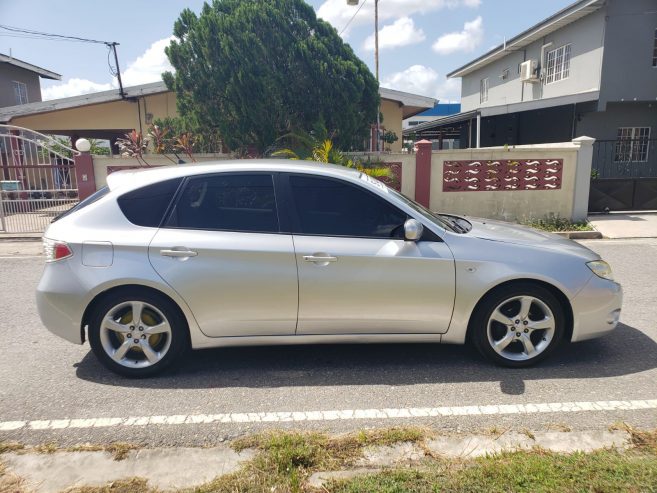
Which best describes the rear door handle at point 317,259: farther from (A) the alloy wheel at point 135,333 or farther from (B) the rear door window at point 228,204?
(A) the alloy wheel at point 135,333

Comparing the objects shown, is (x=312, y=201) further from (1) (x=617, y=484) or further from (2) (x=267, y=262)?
(1) (x=617, y=484)

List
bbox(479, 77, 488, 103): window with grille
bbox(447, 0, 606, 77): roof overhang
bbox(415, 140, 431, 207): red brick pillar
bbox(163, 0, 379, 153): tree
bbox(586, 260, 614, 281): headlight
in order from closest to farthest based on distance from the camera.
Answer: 1. bbox(586, 260, 614, 281): headlight
2. bbox(415, 140, 431, 207): red brick pillar
3. bbox(163, 0, 379, 153): tree
4. bbox(447, 0, 606, 77): roof overhang
5. bbox(479, 77, 488, 103): window with grille

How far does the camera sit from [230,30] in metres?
11.1

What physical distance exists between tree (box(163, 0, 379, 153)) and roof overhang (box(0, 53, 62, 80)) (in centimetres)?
1357

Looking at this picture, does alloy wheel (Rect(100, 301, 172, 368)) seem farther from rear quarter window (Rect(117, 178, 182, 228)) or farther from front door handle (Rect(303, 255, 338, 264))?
front door handle (Rect(303, 255, 338, 264))

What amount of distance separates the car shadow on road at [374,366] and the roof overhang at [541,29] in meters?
15.4

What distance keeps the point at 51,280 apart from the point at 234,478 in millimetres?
2173

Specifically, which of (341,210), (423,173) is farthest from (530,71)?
(341,210)

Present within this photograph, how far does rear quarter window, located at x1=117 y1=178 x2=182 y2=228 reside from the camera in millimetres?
3713

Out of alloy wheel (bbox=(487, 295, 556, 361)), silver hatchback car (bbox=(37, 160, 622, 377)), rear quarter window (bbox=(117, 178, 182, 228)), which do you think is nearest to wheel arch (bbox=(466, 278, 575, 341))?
silver hatchback car (bbox=(37, 160, 622, 377))

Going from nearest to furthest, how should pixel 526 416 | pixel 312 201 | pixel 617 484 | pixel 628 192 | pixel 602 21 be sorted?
pixel 617 484, pixel 526 416, pixel 312 201, pixel 628 192, pixel 602 21

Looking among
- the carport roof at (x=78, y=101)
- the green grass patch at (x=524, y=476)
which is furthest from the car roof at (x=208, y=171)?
the carport roof at (x=78, y=101)

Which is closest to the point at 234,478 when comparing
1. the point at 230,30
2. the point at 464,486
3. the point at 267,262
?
the point at 464,486

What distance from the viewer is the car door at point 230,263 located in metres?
3.57
